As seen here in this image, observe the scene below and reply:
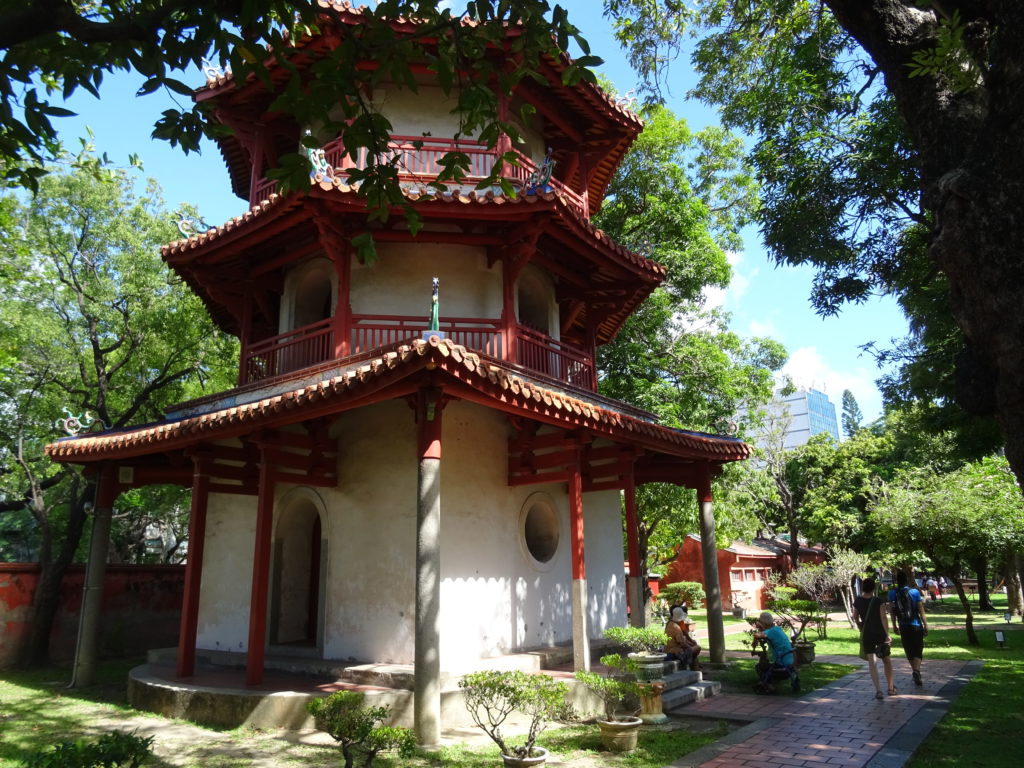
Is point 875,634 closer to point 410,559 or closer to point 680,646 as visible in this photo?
point 680,646

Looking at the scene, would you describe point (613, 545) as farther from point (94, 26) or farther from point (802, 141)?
point (94, 26)

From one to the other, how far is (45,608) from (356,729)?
10.6 metres

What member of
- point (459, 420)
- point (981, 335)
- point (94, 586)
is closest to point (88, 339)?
point (94, 586)

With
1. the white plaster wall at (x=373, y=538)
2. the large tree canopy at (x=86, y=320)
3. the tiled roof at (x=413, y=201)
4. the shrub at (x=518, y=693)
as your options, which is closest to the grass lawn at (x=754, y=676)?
the shrub at (x=518, y=693)

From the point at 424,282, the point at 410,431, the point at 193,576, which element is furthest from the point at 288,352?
the point at 193,576

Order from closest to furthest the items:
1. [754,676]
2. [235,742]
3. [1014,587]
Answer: [235,742], [754,676], [1014,587]

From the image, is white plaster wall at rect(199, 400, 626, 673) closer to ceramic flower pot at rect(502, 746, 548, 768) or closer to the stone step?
the stone step

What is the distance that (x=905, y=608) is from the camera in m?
9.31

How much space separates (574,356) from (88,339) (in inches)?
506

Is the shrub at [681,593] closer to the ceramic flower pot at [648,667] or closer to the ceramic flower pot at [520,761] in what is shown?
the ceramic flower pot at [648,667]

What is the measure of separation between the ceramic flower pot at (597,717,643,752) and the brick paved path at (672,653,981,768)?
0.61 meters

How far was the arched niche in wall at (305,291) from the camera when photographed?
10.9 metres

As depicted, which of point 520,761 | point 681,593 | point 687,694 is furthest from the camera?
point 681,593

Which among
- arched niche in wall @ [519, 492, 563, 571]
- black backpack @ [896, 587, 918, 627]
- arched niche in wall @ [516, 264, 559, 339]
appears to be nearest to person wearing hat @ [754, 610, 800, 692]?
black backpack @ [896, 587, 918, 627]
